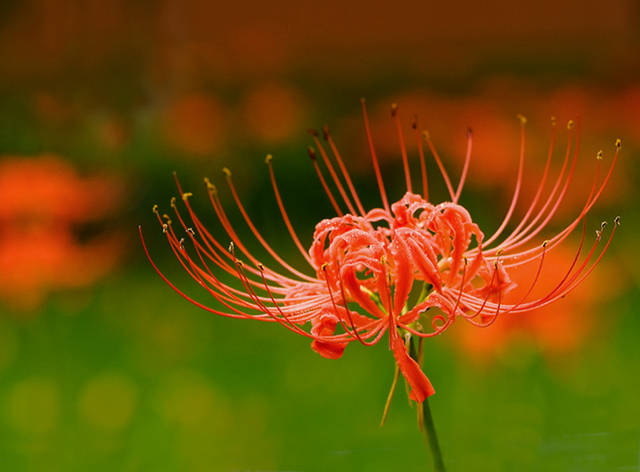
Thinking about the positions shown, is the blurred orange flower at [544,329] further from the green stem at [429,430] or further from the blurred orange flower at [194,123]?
the green stem at [429,430]

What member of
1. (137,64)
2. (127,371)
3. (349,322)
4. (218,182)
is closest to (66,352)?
(127,371)

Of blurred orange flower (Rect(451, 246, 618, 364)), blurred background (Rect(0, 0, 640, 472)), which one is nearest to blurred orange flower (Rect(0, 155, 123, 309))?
blurred background (Rect(0, 0, 640, 472))

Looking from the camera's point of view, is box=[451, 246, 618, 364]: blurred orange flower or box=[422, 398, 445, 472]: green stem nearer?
box=[422, 398, 445, 472]: green stem

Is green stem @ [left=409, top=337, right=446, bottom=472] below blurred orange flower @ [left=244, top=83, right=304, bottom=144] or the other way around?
below

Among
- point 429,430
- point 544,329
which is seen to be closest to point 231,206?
point 544,329

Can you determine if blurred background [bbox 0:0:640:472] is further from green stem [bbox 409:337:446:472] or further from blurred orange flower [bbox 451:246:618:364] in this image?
green stem [bbox 409:337:446:472]

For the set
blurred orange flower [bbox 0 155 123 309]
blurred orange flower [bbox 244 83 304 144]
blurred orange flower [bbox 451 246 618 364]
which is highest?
blurred orange flower [bbox 244 83 304 144]

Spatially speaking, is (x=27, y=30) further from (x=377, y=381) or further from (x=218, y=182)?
(x=377, y=381)

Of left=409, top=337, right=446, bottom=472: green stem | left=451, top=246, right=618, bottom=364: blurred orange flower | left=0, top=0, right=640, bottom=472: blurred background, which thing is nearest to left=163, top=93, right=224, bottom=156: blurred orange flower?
left=0, top=0, right=640, bottom=472: blurred background

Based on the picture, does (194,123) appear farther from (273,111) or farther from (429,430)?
(429,430)

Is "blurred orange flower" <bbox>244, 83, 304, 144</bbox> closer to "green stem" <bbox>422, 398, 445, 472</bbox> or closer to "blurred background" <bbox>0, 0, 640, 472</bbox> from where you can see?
"blurred background" <bbox>0, 0, 640, 472</bbox>
